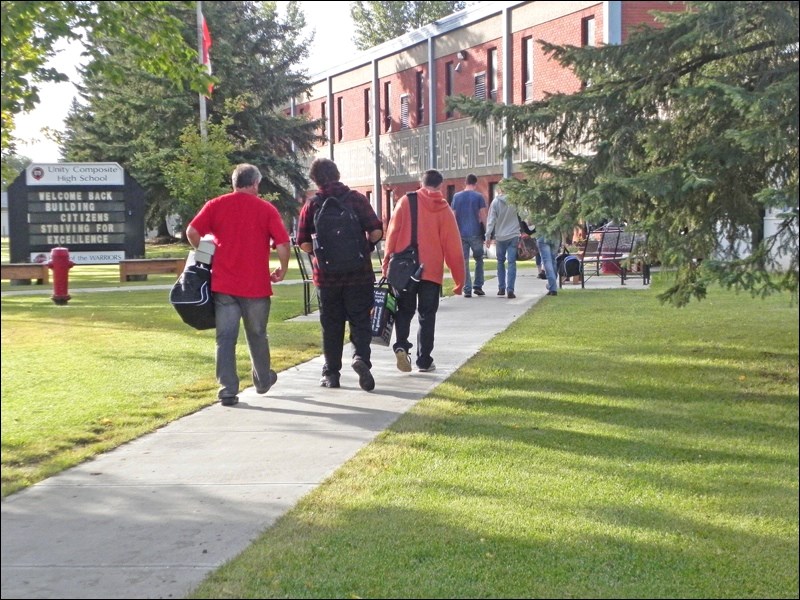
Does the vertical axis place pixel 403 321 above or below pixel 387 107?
below

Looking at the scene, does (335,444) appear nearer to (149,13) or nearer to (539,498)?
(539,498)

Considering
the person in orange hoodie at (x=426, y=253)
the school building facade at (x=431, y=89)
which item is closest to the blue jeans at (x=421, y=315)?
the person in orange hoodie at (x=426, y=253)

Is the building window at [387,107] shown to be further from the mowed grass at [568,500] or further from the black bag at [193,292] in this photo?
the mowed grass at [568,500]

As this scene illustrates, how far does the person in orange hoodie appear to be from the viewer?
973 cm

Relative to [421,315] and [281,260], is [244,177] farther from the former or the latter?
[421,315]

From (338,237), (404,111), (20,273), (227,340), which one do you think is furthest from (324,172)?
(404,111)

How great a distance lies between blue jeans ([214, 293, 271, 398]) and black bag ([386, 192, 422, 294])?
1662 millimetres

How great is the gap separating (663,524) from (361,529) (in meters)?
1.42

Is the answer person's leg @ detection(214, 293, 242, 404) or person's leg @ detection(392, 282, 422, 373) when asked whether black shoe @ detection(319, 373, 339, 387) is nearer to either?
person's leg @ detection(392, 282, 422, 373)

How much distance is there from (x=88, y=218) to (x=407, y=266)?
13.6 metres

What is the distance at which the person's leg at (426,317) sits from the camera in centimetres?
981

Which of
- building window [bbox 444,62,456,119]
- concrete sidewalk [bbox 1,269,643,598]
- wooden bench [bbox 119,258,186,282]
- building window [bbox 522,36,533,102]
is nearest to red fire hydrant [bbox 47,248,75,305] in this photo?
concrete sidewalk [bbox 1,269,643,598]

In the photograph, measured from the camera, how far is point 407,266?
964 centimetres

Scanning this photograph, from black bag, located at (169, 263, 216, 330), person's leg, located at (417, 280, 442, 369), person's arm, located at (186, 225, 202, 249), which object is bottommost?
person's leg, located at (417, 280, 442, 369)
